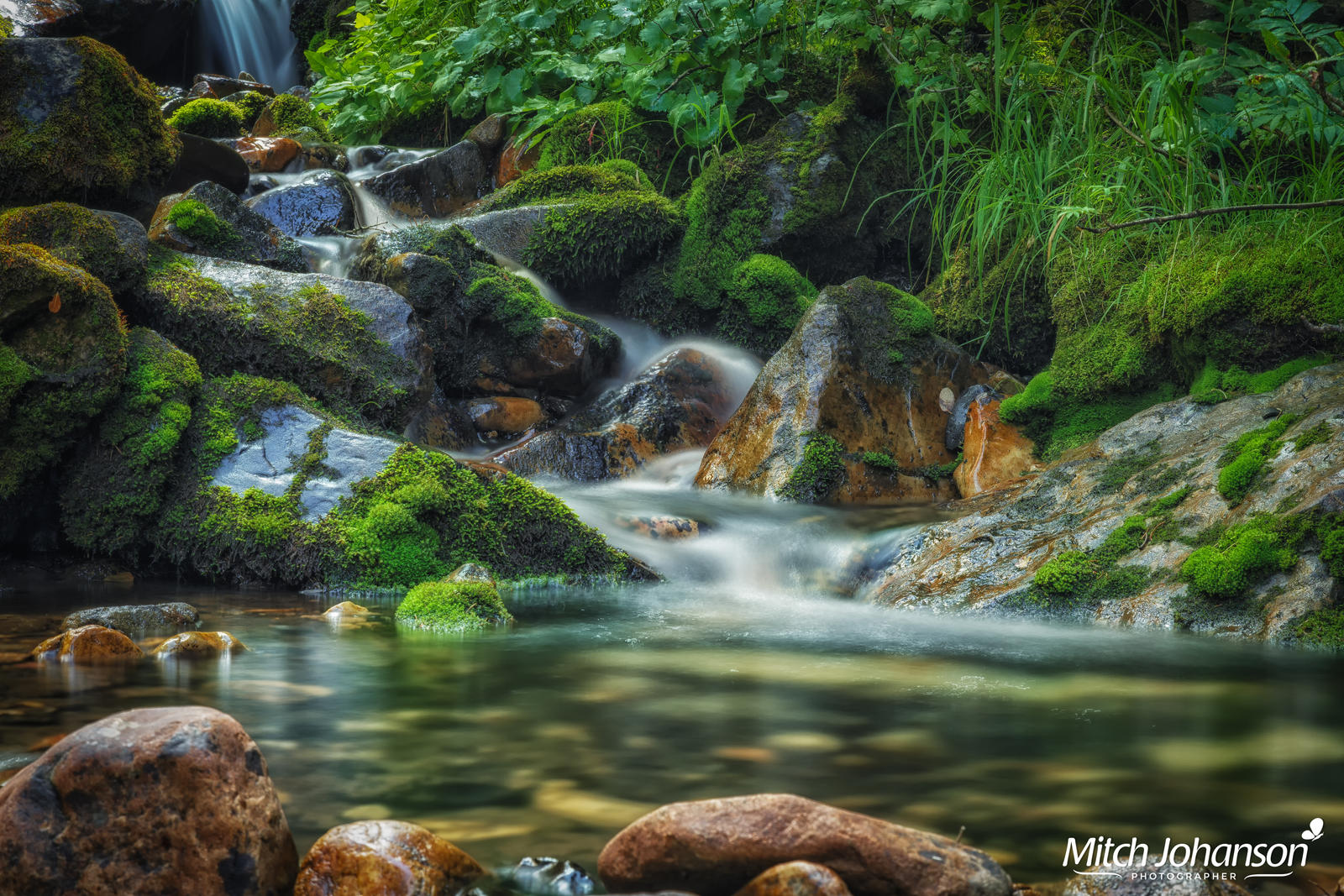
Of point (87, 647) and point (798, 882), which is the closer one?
point (798, 882)

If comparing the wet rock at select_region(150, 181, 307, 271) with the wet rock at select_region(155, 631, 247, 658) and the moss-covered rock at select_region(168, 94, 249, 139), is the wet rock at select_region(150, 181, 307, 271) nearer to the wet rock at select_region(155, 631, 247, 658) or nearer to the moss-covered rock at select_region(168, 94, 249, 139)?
the moss-covered rock at select_region(168, 94, 249, 139)

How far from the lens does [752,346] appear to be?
10.6 meters

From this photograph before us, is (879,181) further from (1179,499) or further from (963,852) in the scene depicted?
(963,852)

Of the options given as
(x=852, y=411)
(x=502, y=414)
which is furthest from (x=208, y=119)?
(x=852, y=411)

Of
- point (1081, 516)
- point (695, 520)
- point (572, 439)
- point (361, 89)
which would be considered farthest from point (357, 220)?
point (1081, 516)

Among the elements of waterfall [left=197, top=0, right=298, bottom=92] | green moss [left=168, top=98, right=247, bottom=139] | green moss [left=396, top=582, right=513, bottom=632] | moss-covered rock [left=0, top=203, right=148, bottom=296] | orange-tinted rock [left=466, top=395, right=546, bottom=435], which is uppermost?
waterfall [left=197, top=0, right=298, bottom=92]

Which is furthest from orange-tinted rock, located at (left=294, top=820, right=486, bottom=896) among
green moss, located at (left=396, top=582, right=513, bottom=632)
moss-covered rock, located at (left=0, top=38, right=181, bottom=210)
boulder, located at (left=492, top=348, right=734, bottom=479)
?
boulder, located at (left=492, top=348, right=734, bottom=479)

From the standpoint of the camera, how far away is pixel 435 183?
491 inches

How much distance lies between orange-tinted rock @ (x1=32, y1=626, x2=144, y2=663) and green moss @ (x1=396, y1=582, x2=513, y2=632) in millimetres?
1262

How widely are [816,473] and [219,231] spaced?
201 inches

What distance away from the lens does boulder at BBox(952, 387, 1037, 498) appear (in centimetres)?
767

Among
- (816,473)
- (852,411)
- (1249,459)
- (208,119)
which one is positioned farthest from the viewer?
(208,119)

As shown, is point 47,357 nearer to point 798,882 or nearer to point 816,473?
point 816,473

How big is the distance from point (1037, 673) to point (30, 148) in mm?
6686
